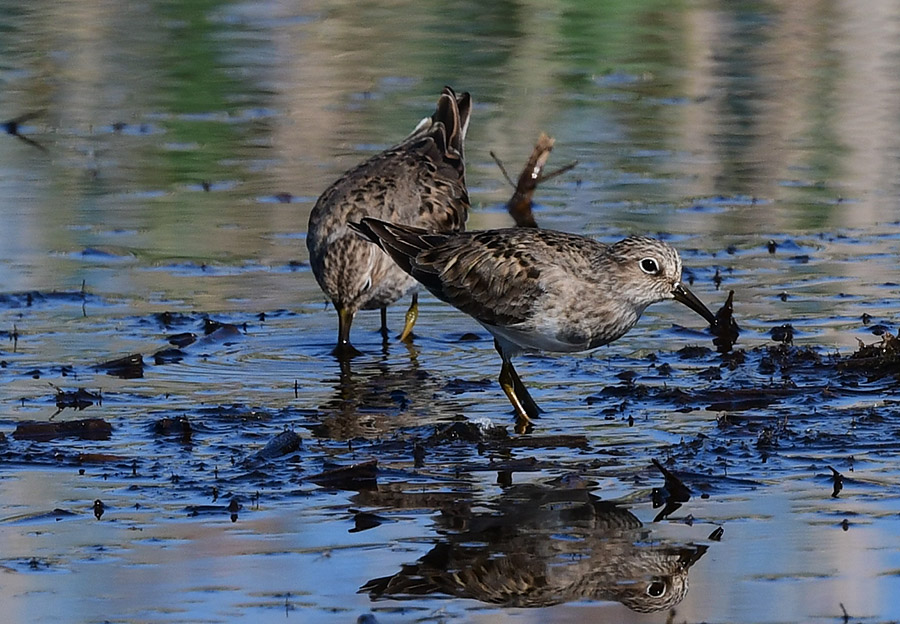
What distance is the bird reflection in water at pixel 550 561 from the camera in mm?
5691

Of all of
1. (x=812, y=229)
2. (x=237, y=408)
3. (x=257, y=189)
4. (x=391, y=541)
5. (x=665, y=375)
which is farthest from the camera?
(x=257, y=189)

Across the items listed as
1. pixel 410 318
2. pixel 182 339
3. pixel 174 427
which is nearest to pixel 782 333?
pixel 410 318

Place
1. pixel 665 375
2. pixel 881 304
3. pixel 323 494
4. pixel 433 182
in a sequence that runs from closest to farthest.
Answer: pixel 323 494, pixel 665 375, pixel 881 304, pixel 433 182

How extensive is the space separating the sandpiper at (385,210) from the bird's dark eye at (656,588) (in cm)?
418

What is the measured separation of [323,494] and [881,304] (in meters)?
4.62

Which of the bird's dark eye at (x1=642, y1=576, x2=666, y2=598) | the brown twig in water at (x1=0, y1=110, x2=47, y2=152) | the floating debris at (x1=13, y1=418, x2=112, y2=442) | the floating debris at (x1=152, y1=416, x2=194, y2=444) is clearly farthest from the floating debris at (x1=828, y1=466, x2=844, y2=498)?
the brown twig in water at (x1=0, y1=110, x2=47, y2=152)

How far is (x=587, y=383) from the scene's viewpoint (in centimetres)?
877

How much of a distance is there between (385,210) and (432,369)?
4.80 ft

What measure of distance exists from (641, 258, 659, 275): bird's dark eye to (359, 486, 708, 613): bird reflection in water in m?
1.71

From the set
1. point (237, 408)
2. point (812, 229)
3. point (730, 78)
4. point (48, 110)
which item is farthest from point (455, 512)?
point (730, 78)

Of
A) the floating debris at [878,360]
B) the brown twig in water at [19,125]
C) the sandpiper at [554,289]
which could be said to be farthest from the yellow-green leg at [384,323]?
the brown twig in water at [19,125]

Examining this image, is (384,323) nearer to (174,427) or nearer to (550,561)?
(174,427)

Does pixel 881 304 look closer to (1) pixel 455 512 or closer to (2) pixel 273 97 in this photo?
(1) pixel 455 512

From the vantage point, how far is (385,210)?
412 inches
